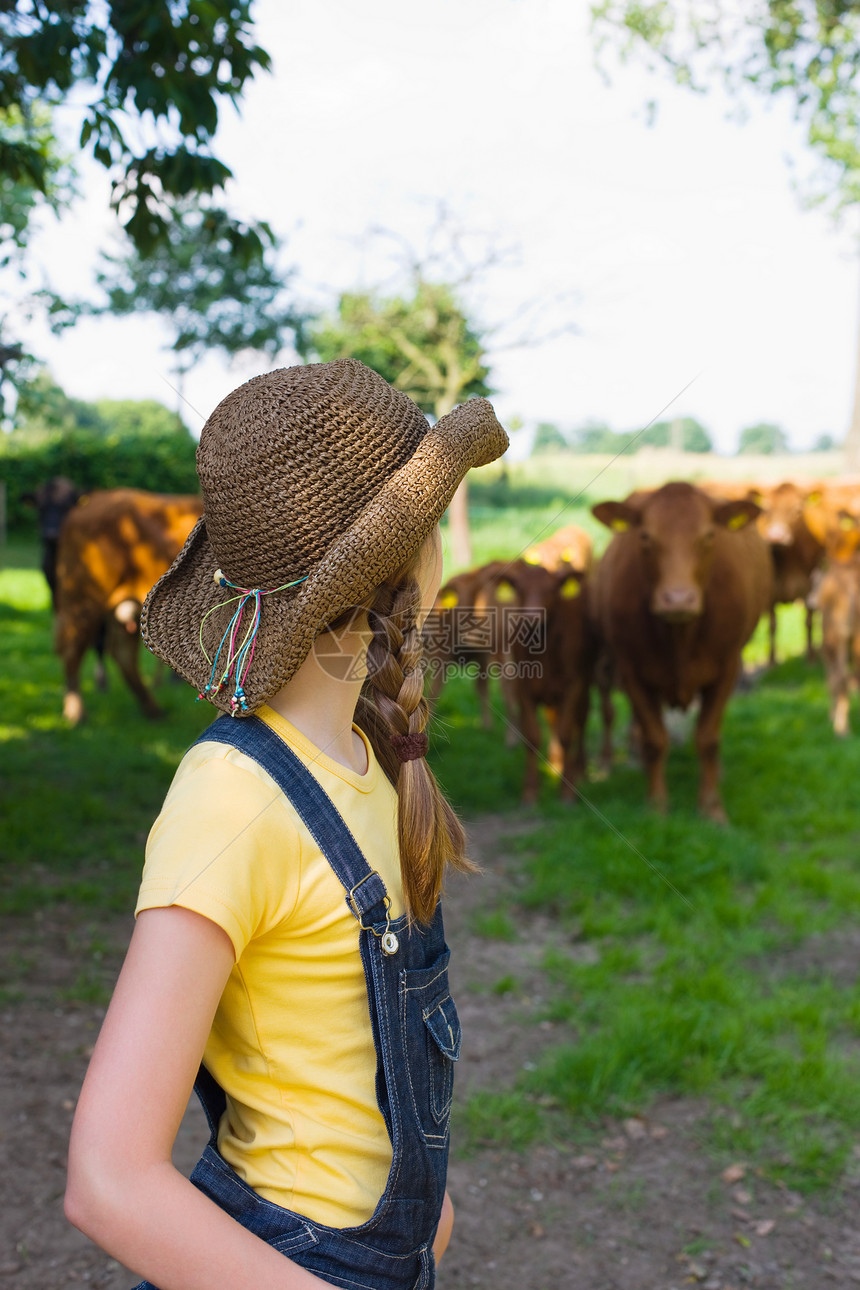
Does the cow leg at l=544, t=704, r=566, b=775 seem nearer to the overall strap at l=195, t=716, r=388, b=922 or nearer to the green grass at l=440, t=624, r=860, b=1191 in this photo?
the green grass at l=440, t=624, r=860, b=1191

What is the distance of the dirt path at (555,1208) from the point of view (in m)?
2.59

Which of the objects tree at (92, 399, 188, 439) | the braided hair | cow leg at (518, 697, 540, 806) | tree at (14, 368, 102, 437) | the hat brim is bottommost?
cow leg at (518, 697, 540, 806)

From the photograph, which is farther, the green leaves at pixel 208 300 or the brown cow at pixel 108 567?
the green leaves at pixel 208 300

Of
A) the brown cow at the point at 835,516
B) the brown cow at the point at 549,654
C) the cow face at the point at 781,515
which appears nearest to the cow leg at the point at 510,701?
the brown cow at the point at 549,654

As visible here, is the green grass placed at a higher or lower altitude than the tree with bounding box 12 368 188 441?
lower

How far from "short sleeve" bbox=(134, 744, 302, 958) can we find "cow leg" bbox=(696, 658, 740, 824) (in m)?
5.12

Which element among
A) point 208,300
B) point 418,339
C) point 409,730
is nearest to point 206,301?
point 208,300

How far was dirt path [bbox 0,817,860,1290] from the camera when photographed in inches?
102

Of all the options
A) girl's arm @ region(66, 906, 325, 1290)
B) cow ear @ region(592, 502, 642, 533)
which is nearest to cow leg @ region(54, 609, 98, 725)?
cow ear @ region(592, 502, 642, 533)

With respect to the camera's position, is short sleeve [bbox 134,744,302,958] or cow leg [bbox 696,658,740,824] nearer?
short sleeve [bbox 134,744,302,958]

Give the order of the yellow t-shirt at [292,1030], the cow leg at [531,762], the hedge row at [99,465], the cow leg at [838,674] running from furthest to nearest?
the hedge row at [99,465]
the cow leg at [838,674]
the cow leg at [531,762]
the yellow t-shirt at [292,1030]

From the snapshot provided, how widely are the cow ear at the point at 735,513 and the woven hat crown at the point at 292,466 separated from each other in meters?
4.75

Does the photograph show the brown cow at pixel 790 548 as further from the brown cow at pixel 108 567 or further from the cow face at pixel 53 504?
the cow face at pixel 53 504

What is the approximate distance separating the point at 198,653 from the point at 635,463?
38.1 ft
